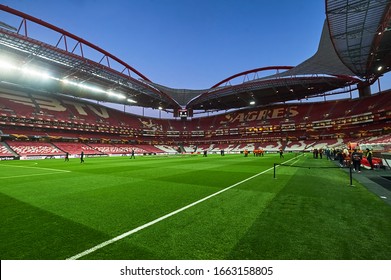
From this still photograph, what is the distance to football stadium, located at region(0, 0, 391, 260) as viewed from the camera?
3717 millimetres

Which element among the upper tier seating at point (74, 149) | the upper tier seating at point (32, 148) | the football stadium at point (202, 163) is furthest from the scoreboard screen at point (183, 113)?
the upper tier seating at point (32, 148)

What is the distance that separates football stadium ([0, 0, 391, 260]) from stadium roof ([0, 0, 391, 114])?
0.35 metres

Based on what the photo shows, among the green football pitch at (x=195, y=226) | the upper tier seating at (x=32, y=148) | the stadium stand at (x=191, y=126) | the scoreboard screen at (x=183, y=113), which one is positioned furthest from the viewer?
the scoreboard screen at (x=183, y=113)

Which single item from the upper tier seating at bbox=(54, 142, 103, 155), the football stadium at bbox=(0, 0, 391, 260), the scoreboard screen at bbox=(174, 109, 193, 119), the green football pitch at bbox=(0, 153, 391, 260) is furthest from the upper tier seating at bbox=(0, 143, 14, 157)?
the scoreboard screen at bbox=(174, 109, 193, 119)

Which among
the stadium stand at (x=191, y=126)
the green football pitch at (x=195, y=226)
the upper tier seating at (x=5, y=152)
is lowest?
the green football pitch at (x=195, y=226)

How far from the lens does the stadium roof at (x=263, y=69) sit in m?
25.9

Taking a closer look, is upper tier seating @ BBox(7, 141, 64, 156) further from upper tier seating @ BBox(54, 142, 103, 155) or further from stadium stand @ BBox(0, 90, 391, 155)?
upper tier seating @ BBox(54, 142, 103, 155)

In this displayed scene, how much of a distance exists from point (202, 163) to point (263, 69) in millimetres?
58343

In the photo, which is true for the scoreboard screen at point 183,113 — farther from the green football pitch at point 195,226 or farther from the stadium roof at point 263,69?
the green football pitch at point 195,226

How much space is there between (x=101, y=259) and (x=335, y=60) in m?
56.6

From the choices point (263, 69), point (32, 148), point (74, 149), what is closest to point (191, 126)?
point (263, 69)

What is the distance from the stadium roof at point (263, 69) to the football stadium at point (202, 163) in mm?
354
